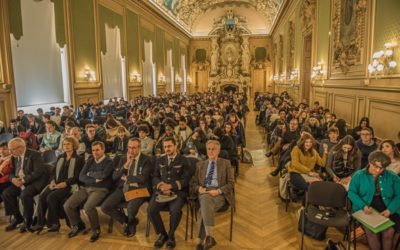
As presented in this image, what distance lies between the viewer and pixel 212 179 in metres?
4.29

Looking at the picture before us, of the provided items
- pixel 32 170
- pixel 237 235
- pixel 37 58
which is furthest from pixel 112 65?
pixel 237 235

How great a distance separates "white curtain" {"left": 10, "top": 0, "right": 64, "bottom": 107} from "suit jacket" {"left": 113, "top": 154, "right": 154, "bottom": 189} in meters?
6.62

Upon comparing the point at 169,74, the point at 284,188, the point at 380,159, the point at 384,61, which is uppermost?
the point at 169,74

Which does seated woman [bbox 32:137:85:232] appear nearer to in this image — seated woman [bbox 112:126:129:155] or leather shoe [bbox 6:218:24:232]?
leather shoe [bbox 6:218:24:232]

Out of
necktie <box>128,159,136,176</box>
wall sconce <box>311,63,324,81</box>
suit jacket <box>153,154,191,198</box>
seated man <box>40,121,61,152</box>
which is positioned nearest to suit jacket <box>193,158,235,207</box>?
suit jacket <box>153,154,191,198</box>

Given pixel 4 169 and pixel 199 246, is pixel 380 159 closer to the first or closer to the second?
pixel 199 246

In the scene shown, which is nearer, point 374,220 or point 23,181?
point 374,220

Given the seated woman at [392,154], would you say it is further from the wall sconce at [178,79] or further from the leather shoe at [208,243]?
the wall sconce at [178,79]

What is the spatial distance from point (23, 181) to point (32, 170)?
7.6 inches

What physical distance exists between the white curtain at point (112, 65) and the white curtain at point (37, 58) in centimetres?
303

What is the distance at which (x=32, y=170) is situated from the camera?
461 centimetres

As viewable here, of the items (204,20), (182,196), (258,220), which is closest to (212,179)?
(182,196)

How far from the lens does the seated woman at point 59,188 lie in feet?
14.4

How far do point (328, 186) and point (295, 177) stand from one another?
1.04 meters
